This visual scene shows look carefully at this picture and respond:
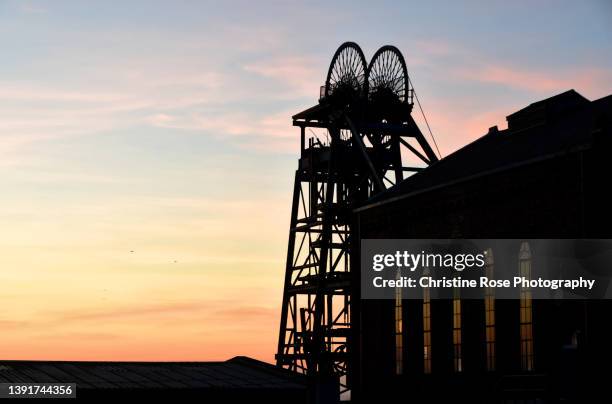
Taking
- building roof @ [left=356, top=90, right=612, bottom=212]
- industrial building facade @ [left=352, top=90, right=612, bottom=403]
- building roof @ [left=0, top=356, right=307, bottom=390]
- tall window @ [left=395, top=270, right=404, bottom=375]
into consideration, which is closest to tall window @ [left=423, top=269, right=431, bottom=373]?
industrial building facade @ [left=352, top=90, right=612, bottom=403]

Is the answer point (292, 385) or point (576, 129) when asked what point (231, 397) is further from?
point (576, 129)

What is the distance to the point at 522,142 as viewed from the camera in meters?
45.2

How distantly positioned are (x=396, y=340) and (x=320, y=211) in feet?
69.7

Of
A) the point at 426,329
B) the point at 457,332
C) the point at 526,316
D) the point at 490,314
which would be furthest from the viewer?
the point at 426,329

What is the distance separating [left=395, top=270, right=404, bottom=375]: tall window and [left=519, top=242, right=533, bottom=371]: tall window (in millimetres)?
9223

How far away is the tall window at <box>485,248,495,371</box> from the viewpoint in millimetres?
40906

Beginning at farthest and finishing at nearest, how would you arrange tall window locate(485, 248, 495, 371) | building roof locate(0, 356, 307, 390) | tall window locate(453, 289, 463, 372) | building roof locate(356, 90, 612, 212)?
building roof locate(0, 356, 307, 390), tall window locate(453, 289, 463, 372), tall window locate(485, 248, 495, 371), building roof locate(356, 90, 612, 212)

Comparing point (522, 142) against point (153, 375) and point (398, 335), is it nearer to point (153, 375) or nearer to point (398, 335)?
point (398, 335)

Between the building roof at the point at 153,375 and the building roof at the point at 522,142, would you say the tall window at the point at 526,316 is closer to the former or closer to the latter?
the building roof at the point at 522,142

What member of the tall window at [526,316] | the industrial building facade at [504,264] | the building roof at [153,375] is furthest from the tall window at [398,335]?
the tall window at [526,316]

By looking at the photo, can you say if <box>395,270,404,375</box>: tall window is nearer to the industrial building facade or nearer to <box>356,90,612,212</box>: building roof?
the industrial building facade

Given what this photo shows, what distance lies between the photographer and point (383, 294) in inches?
1951

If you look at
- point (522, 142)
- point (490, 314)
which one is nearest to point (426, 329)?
point (490, 314)

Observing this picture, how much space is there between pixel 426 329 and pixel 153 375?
12.0m
